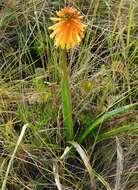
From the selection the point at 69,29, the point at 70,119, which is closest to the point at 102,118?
the point at 70,119

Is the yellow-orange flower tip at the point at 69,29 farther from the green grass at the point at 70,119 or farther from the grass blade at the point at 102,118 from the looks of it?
the grass blade at the point at 102,118

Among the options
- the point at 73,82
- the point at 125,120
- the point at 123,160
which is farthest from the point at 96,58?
the point at 123,160

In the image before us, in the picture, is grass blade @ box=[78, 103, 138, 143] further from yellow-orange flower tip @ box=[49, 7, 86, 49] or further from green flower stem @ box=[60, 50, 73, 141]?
yellow-orange flower tip @ box=[49, 7, 86, 49]

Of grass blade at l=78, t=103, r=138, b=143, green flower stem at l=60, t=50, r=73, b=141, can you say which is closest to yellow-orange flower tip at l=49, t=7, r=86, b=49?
green flower stem at l=60, t=50, r=73, b=141

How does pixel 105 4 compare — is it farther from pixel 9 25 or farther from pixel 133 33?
pixel 9 25

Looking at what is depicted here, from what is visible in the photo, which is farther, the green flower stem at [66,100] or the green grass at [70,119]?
the green grass at [70,119]

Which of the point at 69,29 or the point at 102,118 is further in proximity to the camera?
the point at 102,118

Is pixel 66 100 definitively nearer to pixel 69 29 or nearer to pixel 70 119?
pixel 70 119

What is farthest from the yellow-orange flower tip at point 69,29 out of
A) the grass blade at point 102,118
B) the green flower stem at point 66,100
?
the grass blade at point 102,118
